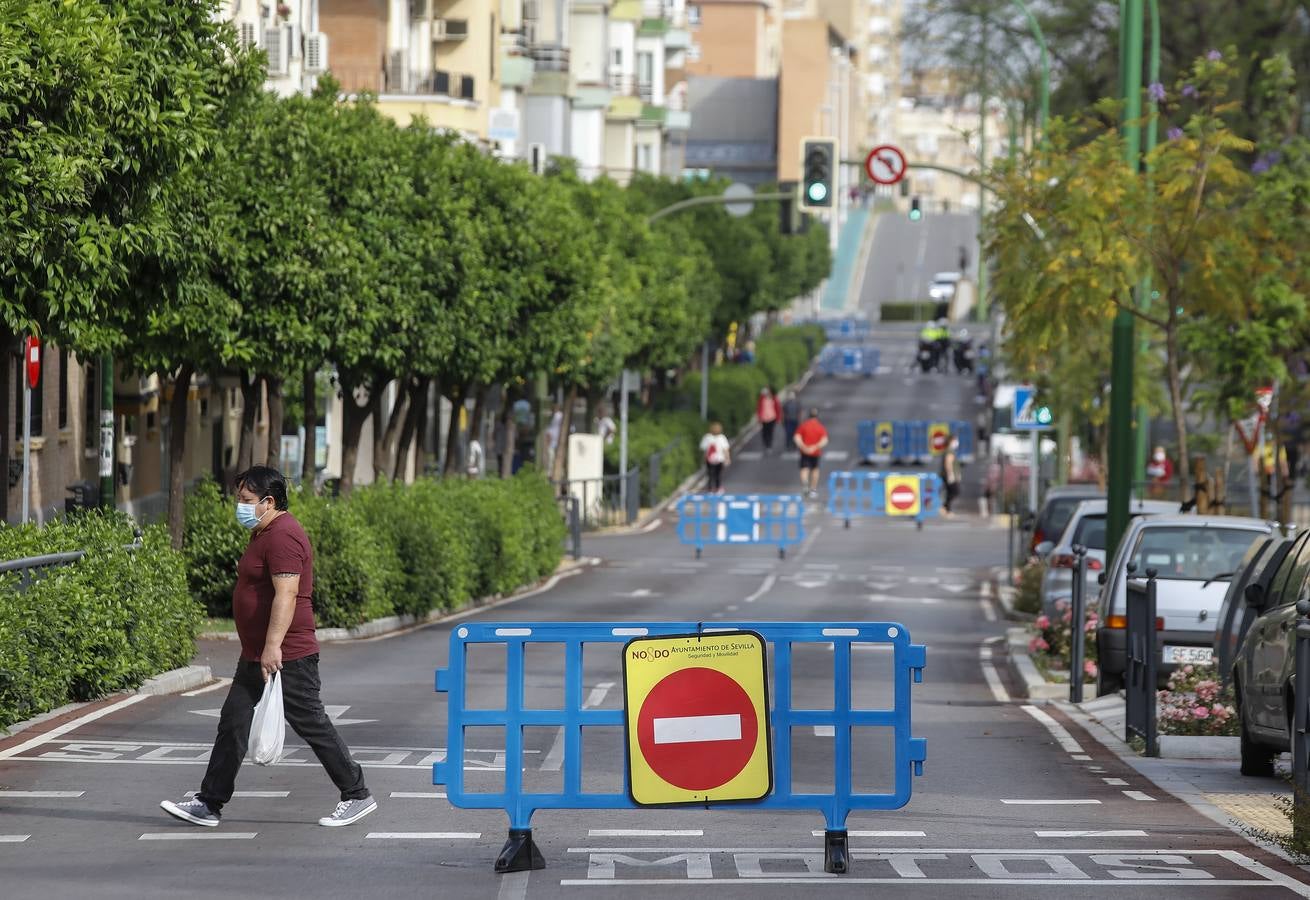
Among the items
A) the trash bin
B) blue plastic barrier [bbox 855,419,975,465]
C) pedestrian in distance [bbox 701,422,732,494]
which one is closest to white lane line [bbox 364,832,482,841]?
the trash bin

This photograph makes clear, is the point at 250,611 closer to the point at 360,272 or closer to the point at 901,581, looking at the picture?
the point at 360,272

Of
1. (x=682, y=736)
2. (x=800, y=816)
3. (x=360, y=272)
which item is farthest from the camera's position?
(x=360, y=272)

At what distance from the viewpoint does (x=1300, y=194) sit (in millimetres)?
26125

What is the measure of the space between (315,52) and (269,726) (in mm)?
36274

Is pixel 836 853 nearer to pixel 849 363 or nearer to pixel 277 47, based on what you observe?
pixel 277 47

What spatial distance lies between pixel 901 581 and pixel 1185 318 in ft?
33.6

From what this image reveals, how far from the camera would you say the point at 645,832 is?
11320mm

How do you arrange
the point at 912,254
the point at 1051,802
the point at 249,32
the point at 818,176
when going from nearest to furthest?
the point at 1051,802 → the point at 818,176 → the point at 249,32 → the point at 912,254

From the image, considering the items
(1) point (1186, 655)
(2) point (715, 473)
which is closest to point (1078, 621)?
(1) point (1186, 655)

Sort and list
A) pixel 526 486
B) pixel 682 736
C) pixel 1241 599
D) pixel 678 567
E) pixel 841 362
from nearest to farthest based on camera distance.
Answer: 1. pixel 682 736
2. pixel 1241 599
3. pixel 526 486
4. pixel 678 567
5. pixel 841 362

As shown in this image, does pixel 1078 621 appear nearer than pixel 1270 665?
No

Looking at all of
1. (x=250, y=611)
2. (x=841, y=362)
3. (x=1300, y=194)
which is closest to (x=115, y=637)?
(x=250, y=611)

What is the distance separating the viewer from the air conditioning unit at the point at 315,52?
150ft

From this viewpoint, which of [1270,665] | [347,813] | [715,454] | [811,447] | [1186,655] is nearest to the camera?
[347,813]
